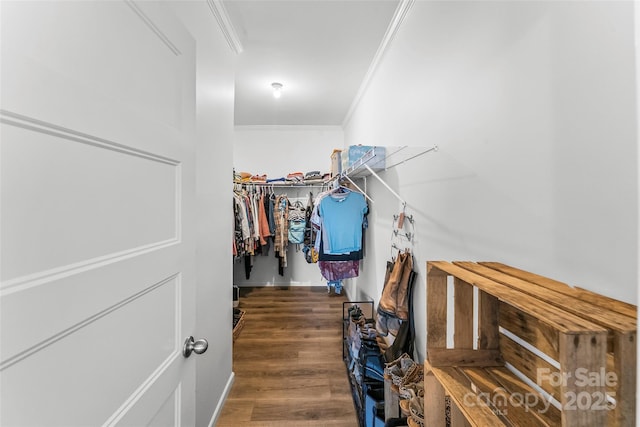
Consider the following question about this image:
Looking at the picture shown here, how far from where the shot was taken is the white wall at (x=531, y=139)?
582mm

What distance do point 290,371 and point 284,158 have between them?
3.21 meters

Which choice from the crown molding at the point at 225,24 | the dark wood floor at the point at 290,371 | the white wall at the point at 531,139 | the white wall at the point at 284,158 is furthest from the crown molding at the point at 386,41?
the dark wood floor at the point at 290,371

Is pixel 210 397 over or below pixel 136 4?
below

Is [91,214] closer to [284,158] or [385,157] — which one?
[385,157]

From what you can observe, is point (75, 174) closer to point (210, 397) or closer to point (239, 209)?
point (210, 397)

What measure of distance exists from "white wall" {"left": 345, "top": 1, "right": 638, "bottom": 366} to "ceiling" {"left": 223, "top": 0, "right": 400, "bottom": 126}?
0.57 m

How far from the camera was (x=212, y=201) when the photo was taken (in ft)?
5.53

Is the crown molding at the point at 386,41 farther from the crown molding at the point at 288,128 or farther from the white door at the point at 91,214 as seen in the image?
the white door at the point at 91,214

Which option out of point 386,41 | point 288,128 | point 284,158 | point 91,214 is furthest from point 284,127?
point 91,214

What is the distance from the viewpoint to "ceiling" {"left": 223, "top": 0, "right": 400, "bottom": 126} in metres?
1.87

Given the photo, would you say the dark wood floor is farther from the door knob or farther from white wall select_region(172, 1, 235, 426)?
the door knob

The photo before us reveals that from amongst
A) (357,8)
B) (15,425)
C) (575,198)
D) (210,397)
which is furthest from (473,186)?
(210,397)

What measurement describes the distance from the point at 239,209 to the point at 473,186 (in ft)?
8.85

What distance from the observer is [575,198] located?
67 centimetres
